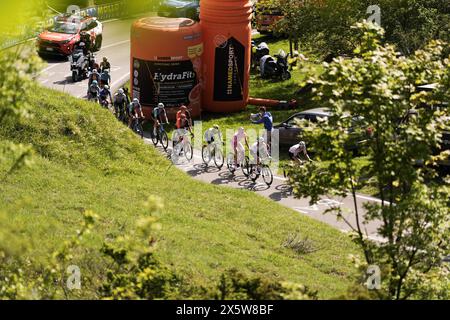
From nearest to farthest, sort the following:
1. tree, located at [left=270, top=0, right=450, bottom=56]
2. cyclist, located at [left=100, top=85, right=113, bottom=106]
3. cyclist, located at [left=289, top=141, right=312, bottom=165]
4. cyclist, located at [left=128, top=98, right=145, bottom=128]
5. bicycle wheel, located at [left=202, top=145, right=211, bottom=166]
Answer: cyclist, located at [left=289, top=141, right=312, bottom=165]
bicycle wheel, located at [left=202, top=145, right=211, bottom=166]
cyclist, located at [left=128, top=98, right=145, bottom=128]
cyclist, located at [left=100, top=85, right=113, bottom=106]
tree, located at [left=270, top=0, right=450, bottom=56]

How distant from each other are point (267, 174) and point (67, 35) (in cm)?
1781

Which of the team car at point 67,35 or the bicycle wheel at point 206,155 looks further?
the team car at point 67,35

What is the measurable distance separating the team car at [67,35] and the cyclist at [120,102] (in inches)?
374

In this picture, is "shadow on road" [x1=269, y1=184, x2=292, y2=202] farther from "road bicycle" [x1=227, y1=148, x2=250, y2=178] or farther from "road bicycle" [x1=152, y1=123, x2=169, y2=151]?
"road bicycle" [x1=152, y1=123, x2=169, y2=151]

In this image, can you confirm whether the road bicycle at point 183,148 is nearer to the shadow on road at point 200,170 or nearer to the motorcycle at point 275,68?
the shadow on road at point 200,170

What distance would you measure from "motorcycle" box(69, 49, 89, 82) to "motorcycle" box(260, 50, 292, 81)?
24.4 feet

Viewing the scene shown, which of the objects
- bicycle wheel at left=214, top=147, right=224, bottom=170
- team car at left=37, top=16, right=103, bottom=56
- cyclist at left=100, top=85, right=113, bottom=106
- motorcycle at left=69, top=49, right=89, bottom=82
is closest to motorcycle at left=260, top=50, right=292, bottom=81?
motorcycle at left=69, top=49, right=89, bottom=82

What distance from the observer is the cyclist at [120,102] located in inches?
A: 1111

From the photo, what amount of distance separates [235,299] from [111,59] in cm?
3088

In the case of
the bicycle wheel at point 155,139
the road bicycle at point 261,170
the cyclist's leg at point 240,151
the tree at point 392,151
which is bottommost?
the bicycle wheel at point 155,139

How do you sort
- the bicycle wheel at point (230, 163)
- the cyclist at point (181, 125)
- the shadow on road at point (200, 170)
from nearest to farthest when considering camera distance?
the bicycle wheel at point (230, 163)
the shadow on road at point (200, 170)
the cyclist at point (181, 125)

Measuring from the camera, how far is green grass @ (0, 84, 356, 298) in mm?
15781

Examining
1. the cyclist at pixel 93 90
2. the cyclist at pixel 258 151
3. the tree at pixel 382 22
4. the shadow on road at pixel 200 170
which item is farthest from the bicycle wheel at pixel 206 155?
the tree at pixel 382 22
